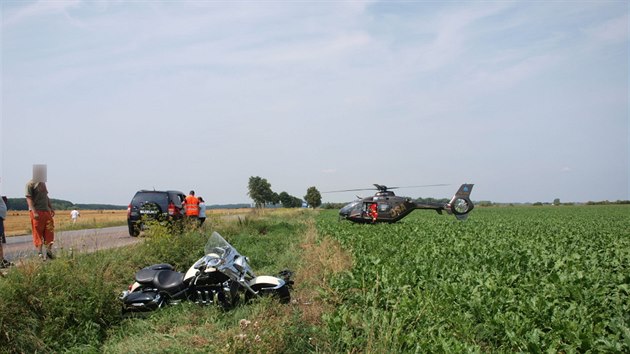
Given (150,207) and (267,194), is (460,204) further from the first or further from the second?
(267,194)

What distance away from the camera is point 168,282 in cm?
724

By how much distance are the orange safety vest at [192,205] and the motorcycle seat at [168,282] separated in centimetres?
1379

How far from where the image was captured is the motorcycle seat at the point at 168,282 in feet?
23.5

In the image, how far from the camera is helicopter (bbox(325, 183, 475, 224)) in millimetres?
23328

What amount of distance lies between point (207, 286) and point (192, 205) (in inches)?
569

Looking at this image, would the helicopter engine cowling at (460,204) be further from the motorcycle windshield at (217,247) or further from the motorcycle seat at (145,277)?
the motorcycle seat at (145,277)

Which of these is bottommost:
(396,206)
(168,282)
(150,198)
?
(168,282)

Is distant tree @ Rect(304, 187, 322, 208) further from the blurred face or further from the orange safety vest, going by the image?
the blurred face

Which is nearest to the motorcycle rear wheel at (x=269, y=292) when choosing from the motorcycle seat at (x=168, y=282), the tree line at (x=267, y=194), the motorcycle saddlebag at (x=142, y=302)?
the motorcycle seat at (x=168, y=282)

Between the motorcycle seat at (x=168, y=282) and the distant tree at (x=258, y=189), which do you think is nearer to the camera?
the motorcycle seat at (x=168, y=282)

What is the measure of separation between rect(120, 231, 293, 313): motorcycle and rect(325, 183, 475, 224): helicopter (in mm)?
16925

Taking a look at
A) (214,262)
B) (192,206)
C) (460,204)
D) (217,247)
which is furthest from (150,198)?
(460,204)

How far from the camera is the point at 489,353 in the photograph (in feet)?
16.7

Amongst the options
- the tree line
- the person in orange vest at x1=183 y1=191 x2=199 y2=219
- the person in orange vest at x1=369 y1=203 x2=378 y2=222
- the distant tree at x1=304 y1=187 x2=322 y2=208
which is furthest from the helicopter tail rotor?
the distant tree at x1=304 y1=187 x2=322 y2=208
